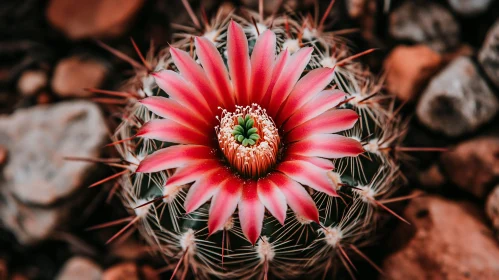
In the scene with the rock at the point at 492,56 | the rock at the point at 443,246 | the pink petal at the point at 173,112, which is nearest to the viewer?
the pink petal at the point at 173,112

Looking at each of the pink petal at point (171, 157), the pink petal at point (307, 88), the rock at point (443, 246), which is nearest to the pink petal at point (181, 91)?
the pink petal at point (171, 157)

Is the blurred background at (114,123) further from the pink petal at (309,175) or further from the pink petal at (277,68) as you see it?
the pink petal at (309,175)

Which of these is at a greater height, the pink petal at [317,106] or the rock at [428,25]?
the rock at [428,25]

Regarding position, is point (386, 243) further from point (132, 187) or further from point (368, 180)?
point (132, 187)

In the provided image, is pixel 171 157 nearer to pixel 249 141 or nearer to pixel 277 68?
pixel 249 141

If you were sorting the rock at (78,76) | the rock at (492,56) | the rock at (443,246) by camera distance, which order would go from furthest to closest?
1. the rock at (78,76)
2. the rock at (492,56)
3. the rock at (443,246)

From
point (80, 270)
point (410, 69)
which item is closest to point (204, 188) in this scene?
point (80, 270)
